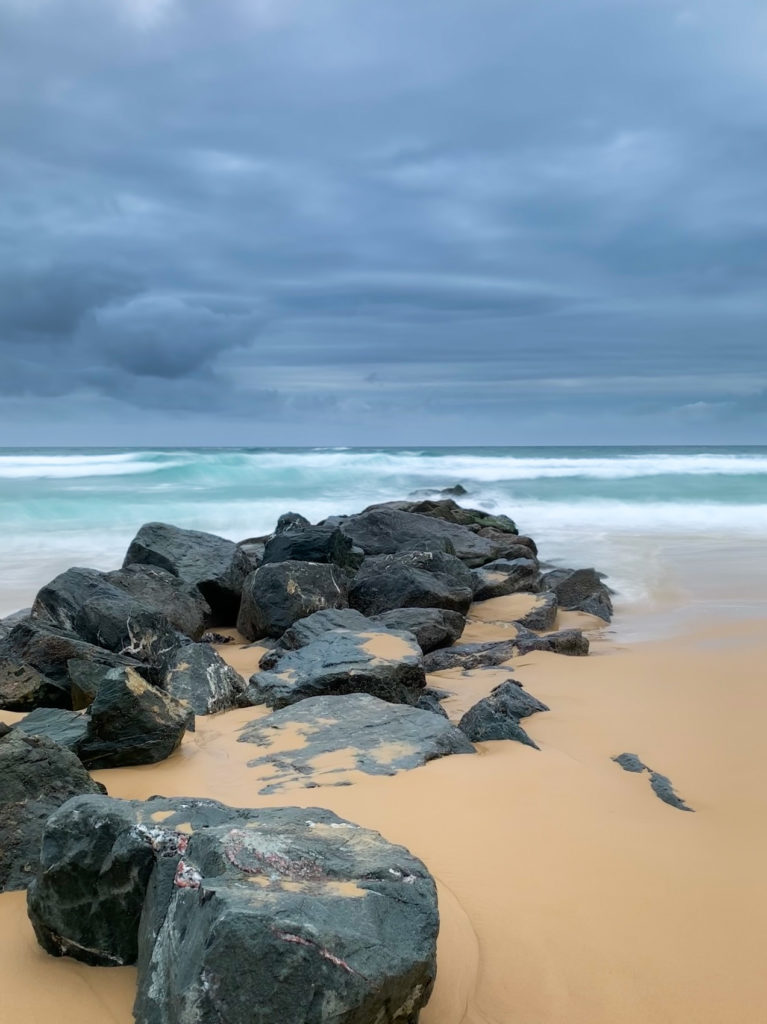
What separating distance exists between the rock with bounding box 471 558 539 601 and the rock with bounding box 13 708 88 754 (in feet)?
19.9

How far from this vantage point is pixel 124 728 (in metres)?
4.04

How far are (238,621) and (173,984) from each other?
6.88 m

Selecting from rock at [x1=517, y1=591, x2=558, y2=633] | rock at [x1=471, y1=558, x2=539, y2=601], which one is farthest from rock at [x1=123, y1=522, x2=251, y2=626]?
rock at [x1=517, y1=591, x2=558, y2=633]

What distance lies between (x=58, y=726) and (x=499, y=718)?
7.18 feet

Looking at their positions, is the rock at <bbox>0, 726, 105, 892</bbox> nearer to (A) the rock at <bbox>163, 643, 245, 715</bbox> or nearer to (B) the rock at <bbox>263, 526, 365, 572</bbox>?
(A) the rock at <bbox>163, 643, 245, 715</bbox>

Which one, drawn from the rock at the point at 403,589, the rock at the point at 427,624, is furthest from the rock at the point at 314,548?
the rock at the point at 427,624

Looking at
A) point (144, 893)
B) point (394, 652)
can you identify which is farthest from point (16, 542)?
point (144, 893)

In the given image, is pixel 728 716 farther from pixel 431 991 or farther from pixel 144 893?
pixel 144 893

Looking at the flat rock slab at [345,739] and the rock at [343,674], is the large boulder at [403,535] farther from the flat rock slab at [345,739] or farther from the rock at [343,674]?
the flat rock slab at [345,739]

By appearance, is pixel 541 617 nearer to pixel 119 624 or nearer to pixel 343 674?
pixel 343 674

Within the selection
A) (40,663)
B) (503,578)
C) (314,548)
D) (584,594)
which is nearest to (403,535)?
(503,578)

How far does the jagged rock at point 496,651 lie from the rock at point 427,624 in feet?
0.48

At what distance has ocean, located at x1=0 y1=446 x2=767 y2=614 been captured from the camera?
1473 centimetres

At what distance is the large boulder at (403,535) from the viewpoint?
11.8 m
